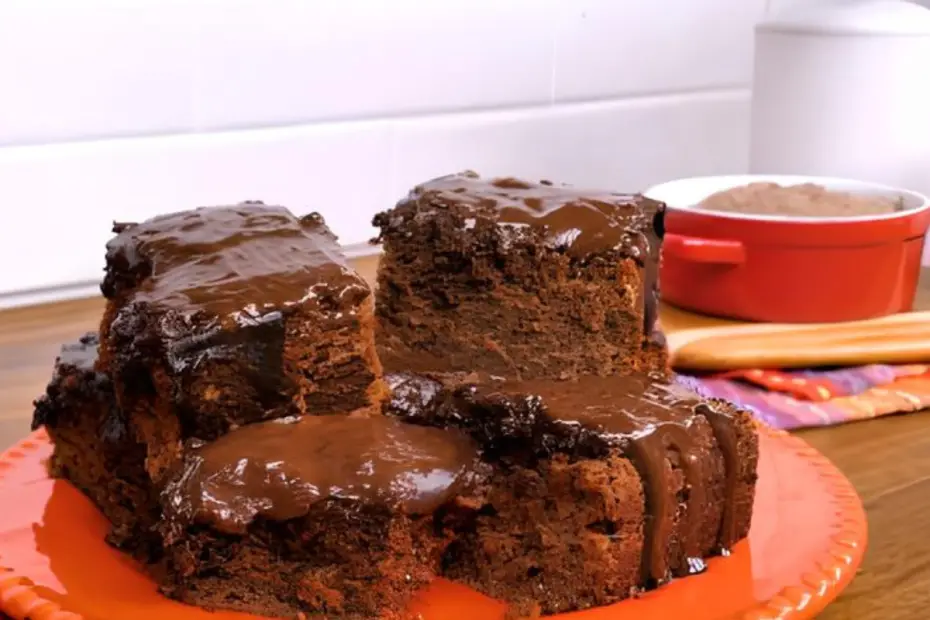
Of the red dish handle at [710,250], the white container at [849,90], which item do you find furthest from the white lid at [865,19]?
the red dish handle at [710,250]

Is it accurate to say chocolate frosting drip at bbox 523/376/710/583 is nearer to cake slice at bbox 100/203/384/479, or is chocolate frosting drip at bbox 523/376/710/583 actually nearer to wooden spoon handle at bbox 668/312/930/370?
→ cake slice at bbox 100/203/384/479

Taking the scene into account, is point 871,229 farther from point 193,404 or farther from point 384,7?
point 193,404

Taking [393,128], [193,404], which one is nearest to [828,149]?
[393,128]

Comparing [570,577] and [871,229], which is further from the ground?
[871,229]

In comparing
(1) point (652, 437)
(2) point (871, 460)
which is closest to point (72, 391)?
(1) point (652, 437)

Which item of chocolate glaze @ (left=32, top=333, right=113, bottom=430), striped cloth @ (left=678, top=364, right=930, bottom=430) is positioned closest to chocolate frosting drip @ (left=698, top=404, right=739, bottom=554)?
striped cloth @ (left=678, top=364, right=930, bottom=430)

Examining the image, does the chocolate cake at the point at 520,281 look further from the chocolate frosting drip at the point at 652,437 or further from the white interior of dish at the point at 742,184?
the white interior of dish at the point at 742,184
